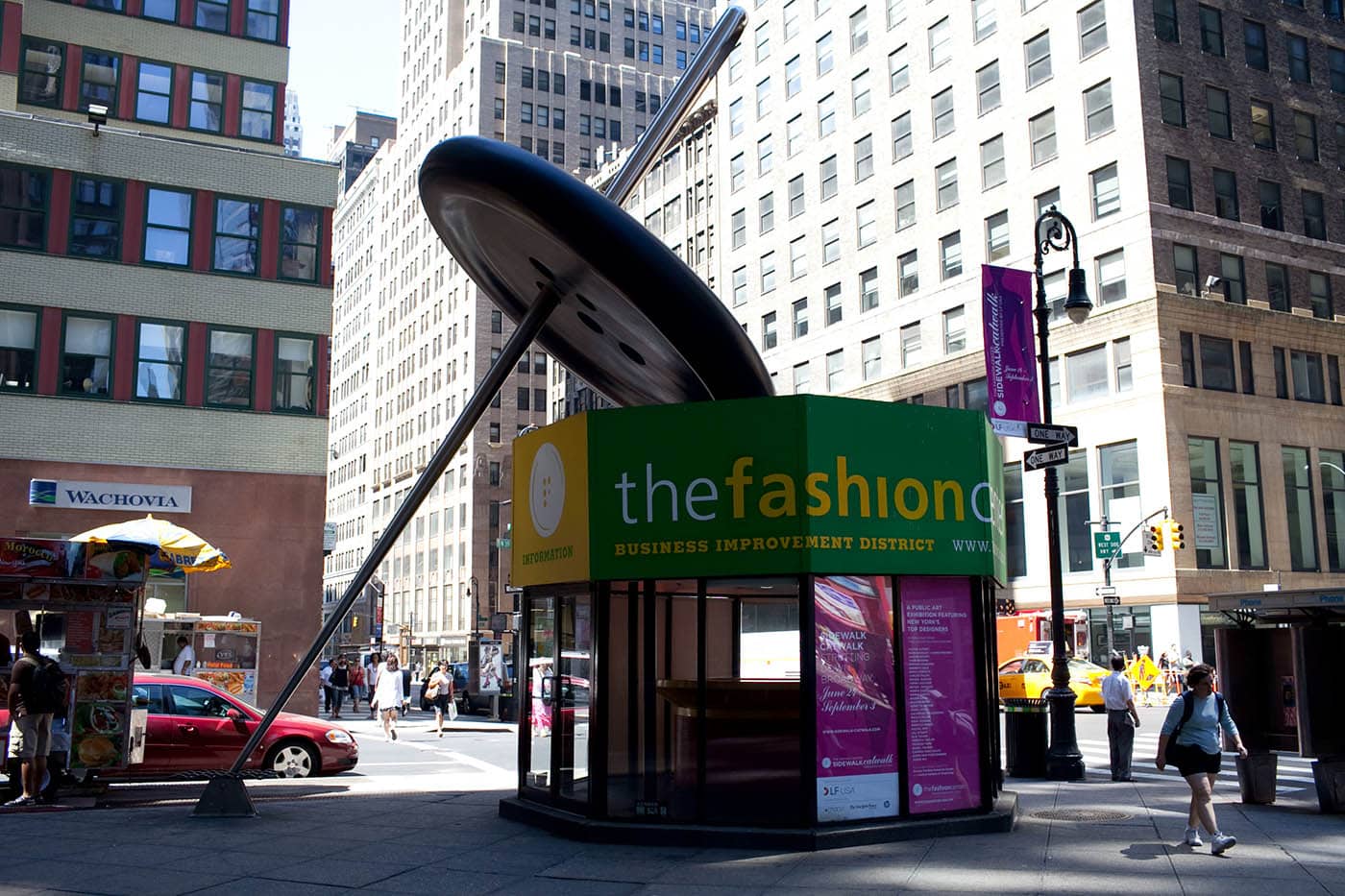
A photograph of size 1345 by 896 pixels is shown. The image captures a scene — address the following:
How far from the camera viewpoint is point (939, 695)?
11.5 m

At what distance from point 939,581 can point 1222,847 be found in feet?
10.8

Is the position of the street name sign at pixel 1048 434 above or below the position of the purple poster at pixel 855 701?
above

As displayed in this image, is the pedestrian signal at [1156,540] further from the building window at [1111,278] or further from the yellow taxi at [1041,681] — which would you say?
the building window at [1111,278]

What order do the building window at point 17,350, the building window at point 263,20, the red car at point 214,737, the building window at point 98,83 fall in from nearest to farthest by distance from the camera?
the red car at point 214,737, the building window at point 17,350, the building window at point 98,83, the building window at point 263,20

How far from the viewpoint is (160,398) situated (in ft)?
103

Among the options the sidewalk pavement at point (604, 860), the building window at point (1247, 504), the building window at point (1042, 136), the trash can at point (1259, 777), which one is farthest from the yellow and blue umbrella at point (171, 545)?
the building window at point (1042, 136)

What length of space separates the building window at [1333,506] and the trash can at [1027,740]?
129 ft

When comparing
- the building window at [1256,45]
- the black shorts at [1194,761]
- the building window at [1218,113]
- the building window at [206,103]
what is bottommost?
the black shorts at [1194,761]

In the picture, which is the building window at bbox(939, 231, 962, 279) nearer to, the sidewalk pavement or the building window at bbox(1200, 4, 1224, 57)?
the building window at bbox(1200, 4, 1224, 57)

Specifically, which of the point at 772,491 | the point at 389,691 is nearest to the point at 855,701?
the point at 772,491

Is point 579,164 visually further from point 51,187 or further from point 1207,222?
point 51,187

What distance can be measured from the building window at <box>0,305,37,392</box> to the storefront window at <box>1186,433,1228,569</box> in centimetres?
3881

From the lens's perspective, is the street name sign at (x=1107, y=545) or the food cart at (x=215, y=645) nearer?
the food cart at (x=215, y=645)

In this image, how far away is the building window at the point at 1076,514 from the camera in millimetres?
48281
